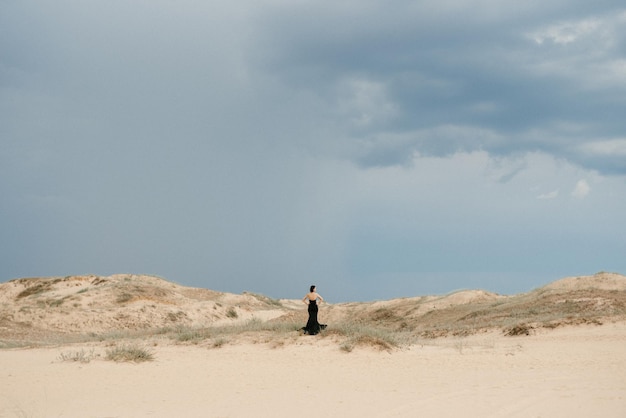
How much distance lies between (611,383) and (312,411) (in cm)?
700

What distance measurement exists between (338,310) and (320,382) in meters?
28.8

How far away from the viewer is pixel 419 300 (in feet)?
131

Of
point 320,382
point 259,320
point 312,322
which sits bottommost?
point 320,382

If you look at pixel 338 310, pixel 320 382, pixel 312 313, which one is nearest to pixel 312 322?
pixel 312 313

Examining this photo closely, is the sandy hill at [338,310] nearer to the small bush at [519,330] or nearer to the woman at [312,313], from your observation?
the small bush at [519,330]

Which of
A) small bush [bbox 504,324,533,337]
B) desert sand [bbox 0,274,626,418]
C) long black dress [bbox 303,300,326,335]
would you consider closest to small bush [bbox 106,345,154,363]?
desert sand [bbox 0,274,626,418]

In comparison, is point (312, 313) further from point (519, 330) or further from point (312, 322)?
point (519, 330)

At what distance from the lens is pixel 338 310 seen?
4184cm

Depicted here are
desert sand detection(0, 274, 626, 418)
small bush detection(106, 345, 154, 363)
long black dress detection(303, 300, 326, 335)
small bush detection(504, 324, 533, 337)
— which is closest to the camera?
desert sand detection(0, 274, 626, 418)

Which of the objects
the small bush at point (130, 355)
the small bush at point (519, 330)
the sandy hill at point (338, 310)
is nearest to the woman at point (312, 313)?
the small bush at point (130, 355)

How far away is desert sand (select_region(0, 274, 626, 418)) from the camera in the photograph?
10508 mm

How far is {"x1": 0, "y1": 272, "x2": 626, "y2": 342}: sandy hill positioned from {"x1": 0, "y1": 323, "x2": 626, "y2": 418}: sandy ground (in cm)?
876

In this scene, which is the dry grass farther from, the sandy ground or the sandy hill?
the sandy ground

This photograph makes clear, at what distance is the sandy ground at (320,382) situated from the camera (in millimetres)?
10406
